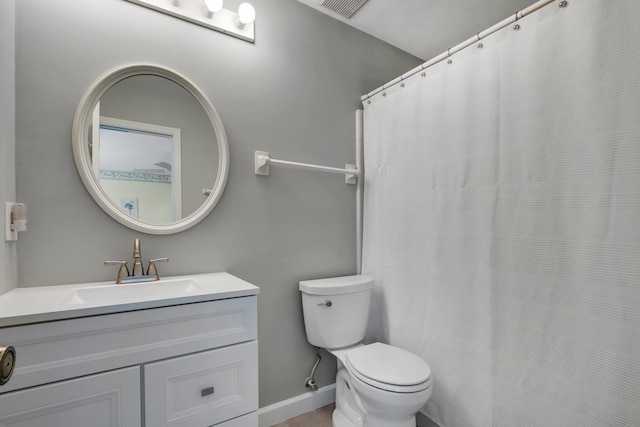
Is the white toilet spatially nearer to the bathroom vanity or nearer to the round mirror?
the bathroom vanity

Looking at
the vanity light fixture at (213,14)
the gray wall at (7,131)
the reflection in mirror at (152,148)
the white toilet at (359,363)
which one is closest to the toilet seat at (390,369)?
the white toilet at (359,363)

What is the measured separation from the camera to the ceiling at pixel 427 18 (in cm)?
174

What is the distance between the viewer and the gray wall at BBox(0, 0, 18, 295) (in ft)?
3.26

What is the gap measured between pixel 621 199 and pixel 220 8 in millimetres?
1831

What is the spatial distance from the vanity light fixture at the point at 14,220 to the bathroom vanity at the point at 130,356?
0.21m

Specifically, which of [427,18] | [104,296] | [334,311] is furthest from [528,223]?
[104,296]

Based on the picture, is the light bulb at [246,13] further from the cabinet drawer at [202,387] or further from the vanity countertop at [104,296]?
the cabinet drawer at [202,387]

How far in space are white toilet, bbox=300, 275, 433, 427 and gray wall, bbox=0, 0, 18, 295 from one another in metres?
1.21

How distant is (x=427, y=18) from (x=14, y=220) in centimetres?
237

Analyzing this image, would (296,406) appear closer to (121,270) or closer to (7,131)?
(121,270)

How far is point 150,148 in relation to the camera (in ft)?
4.45

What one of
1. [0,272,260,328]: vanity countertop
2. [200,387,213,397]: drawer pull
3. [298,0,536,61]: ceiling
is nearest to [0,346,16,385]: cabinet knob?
[0,272,260,328]: vanity countertop

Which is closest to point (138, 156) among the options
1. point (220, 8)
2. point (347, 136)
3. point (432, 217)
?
point (220, 8)

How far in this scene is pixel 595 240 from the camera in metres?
0.97
